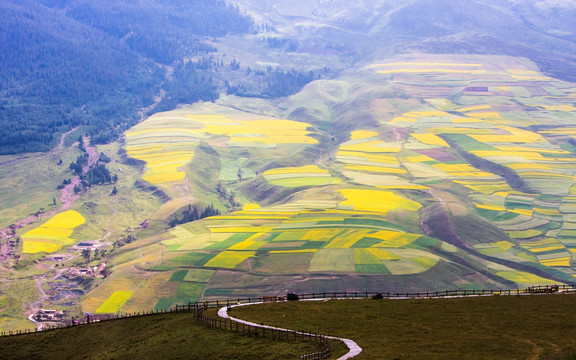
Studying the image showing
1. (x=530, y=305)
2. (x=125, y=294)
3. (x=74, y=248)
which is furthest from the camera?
(x=74, y=248)

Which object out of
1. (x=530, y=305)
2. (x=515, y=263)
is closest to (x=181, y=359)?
(x=530, y=305)

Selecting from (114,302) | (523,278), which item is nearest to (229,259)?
(114,302)

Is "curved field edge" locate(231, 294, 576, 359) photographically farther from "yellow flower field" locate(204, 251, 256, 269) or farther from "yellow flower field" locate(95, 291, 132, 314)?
"yellow flower field" locate(204, 251, 256, 269)

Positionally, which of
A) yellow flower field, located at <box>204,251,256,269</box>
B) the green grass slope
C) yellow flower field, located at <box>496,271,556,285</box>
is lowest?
yellow flower field, located at <box>496,271,556,285</box>

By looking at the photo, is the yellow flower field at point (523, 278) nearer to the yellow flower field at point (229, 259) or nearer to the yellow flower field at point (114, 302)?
the yellow flower field at point (229, 259)

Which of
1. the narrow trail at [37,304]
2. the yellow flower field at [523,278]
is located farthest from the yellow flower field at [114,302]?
the yellow flower field at [523,278]

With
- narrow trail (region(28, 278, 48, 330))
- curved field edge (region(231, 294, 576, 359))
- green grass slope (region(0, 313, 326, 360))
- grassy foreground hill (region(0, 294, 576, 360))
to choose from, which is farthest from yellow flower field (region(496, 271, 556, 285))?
narrow trail (region(28, 278, 48, 330))

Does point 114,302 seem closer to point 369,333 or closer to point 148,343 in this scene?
point 148,343

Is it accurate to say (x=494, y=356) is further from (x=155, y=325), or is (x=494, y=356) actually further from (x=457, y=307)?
(x=155, y=325)
